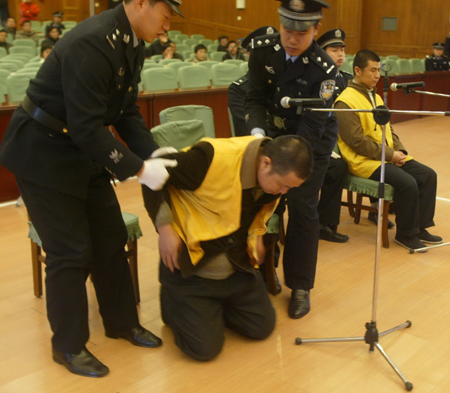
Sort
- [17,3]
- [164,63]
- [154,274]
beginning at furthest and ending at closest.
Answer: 1. [17,3]
2. [164,63]
3. [154,274]

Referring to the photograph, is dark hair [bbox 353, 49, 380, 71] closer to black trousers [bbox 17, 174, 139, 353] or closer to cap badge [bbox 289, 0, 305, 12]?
cap badge [bbox 289, 0, 305, 12]

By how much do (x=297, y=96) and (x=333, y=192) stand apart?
3.80ft

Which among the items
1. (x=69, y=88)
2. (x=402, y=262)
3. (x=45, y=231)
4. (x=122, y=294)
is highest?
(x=69, y=88)

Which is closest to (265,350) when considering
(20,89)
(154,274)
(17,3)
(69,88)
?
(154,274)

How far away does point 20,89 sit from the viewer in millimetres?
5422

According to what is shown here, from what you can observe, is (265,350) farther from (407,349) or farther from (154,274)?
(154,274)

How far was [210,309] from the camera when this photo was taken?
2426 mm

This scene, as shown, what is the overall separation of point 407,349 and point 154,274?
1380 mm

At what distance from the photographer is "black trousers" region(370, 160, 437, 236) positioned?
361 centimetres

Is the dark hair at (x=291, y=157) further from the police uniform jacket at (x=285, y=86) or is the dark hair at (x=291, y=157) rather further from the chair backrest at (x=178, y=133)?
the chair backrest at (x=178, y=133)

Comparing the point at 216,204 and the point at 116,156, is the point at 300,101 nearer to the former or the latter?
the point at 216,204

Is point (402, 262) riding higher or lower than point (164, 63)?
lower

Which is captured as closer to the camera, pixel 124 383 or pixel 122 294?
pixel 124 383

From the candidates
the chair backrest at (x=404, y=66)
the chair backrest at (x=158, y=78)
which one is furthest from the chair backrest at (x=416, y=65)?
the chair backrest at (x=158, y=78)
